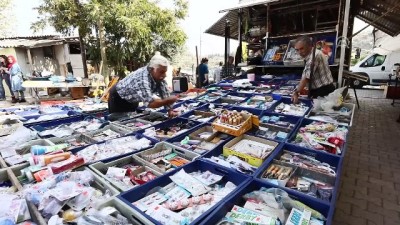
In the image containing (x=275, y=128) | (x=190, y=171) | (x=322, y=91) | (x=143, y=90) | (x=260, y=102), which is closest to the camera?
(x=190, y=171)

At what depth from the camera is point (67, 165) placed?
178 cm

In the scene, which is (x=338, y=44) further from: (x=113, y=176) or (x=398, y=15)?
(x=113, y=176)

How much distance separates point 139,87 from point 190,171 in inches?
60.1

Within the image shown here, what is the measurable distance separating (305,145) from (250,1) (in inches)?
220

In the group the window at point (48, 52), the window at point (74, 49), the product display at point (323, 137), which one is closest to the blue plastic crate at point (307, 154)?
the product display at point (323, 137)

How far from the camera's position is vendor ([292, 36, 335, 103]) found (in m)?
3.54

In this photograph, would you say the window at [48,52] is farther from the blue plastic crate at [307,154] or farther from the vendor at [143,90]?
the blue plastic crate at [307,154]

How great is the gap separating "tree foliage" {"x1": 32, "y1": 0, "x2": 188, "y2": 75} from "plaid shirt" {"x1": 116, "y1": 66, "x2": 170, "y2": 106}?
678cm

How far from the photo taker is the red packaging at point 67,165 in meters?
1.75

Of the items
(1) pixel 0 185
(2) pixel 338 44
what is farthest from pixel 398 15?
(1) pixel 0 185

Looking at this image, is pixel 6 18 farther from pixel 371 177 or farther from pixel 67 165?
pixel 371 177

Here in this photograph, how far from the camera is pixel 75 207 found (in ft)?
4.54

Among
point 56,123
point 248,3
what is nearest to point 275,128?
point 56,123

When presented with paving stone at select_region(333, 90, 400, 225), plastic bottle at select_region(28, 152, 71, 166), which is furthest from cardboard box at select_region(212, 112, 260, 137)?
plastic bottle at select_region(28, 152, 71, 166)
